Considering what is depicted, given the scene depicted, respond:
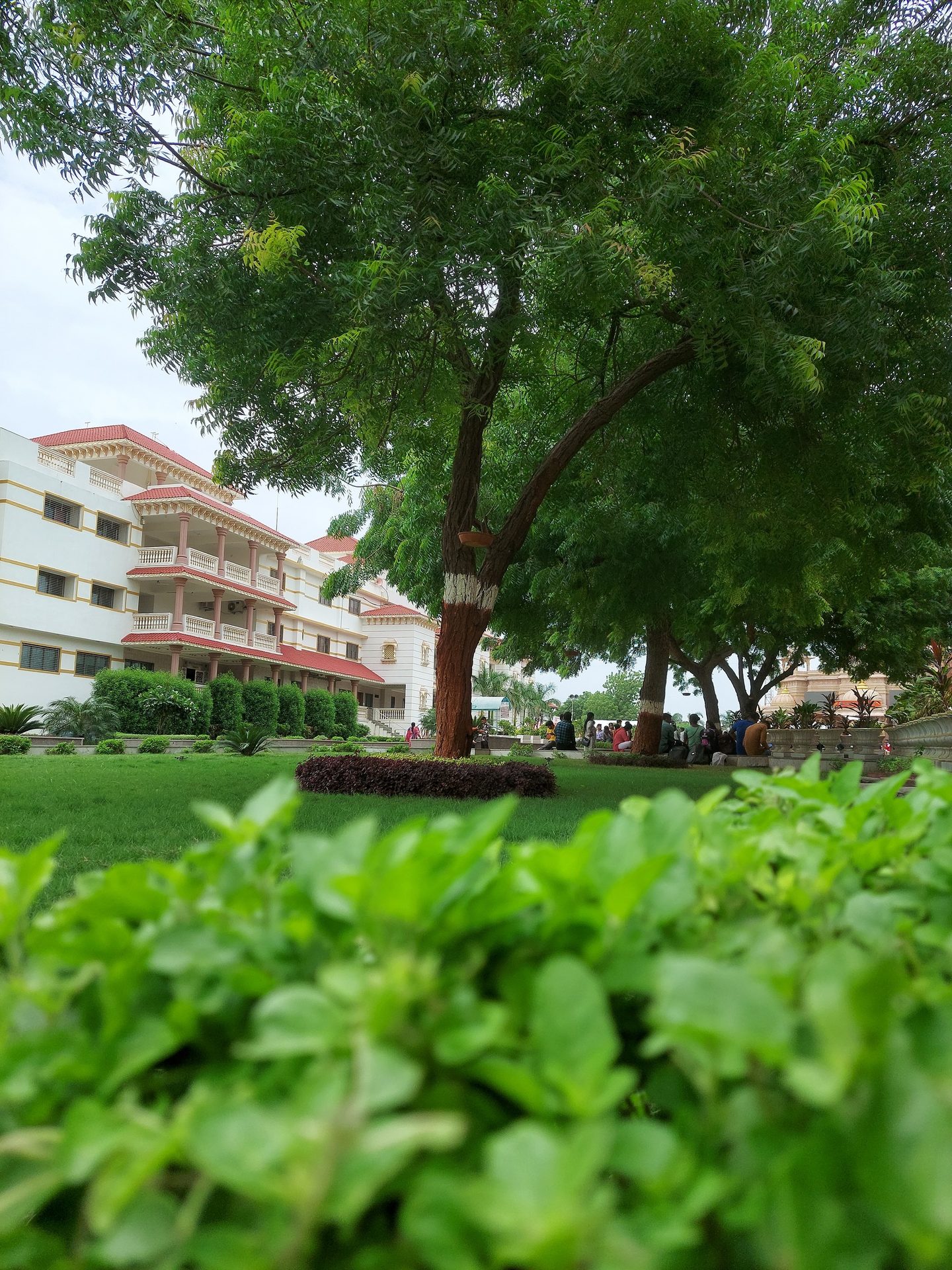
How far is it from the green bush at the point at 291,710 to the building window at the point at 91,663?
6721mm

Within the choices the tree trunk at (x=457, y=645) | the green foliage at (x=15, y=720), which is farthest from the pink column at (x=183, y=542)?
the tree trunk at (x=457, y=645)

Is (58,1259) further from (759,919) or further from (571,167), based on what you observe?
(571,167)

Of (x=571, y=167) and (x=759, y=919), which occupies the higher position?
(x=571, y=167)

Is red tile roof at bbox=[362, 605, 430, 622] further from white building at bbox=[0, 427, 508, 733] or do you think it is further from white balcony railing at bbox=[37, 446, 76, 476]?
white balcony railing at bbox=[37, 446, 76, 476]

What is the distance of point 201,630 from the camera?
32.2 m

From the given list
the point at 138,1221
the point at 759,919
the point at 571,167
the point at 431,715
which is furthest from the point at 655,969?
the point at 431,715

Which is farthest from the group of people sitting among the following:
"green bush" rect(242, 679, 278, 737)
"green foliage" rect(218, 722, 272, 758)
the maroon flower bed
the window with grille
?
the window with grille

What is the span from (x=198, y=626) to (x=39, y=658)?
6042 millimetres

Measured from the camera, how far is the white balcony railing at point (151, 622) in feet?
101

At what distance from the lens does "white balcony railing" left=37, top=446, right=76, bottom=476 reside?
2777cm

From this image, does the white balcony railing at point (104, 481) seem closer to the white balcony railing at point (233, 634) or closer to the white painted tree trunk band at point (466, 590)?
the white balcony railing at point (233, 634)

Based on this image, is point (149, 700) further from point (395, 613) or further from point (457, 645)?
point (395, 613)

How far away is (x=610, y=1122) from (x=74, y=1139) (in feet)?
1.10

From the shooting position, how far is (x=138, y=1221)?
0.51m
